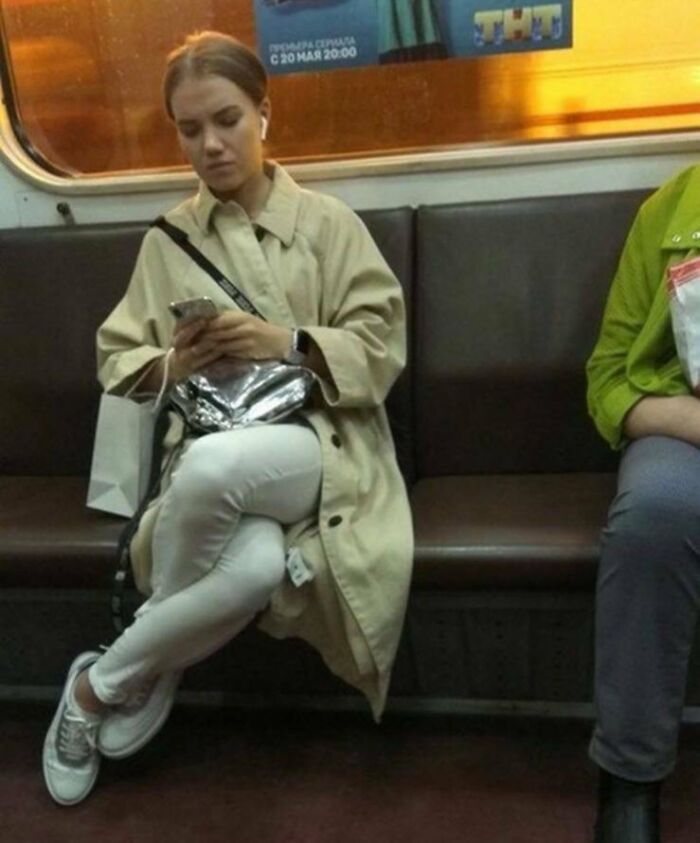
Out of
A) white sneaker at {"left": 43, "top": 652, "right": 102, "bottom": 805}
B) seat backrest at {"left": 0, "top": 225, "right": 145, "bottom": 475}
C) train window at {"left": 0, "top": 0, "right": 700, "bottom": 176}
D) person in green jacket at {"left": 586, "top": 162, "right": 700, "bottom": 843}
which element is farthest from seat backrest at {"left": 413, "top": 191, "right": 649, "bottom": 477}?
white sneaker at {"left": 43, "top": 652, "right": 102, "bottom": 805}

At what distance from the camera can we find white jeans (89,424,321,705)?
172 cm

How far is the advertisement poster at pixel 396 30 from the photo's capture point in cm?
238

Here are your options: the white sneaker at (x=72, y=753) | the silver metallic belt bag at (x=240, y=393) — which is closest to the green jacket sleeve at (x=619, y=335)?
the silver metallic belt bag at (x=240, y=393)

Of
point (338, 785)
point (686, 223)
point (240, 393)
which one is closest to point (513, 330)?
point (686, 223)

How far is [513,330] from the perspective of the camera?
2.27m

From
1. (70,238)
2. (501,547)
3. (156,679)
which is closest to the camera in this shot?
(501,547)

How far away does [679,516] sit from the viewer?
1.55 meters

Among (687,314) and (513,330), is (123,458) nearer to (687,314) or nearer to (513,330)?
(513,330)

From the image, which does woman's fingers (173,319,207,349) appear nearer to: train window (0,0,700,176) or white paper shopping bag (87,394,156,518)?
white paper shopping bag (87,394,156,518)

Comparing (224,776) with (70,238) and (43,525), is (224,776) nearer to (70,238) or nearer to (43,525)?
(43,525)

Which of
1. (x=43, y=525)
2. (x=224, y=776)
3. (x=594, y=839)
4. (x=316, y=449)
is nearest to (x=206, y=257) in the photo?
(x=316, y=449)

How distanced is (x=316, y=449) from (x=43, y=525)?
0.64m

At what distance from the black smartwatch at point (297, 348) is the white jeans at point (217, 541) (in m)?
0.14

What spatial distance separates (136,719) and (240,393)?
2.21ft
